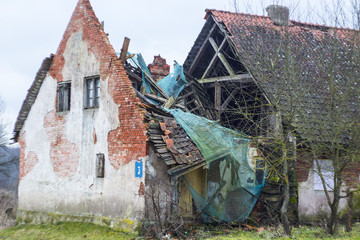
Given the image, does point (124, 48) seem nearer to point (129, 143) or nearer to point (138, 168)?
point (129, 143)

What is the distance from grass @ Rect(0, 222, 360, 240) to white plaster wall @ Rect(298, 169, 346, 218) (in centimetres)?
107

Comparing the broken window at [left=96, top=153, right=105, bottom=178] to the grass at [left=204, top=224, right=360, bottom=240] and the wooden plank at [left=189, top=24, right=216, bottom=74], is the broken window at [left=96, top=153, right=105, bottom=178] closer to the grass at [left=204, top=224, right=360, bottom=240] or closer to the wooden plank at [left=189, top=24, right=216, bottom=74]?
the grass at [left=204, top=224, right=360, bottom=240]

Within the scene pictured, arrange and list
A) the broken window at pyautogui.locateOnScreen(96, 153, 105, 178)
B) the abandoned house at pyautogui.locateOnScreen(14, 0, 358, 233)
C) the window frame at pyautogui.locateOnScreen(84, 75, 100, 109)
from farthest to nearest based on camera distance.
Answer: the window frame at pyautogui.locateOnScreen(84, 75, 100, 109)
the broken window at pyautogui.locateOnScreen(96, 153, 105, 178)
the abandoned house at pyautogui.locateOnScreen(14, 0, 358, 233)

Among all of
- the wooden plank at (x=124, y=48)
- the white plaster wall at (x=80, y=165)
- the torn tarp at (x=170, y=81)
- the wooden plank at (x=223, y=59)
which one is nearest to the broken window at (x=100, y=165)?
the white plaster wall at (x=80, y=165)

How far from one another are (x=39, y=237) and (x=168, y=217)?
13.0 feet

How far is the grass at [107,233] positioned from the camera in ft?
32.9

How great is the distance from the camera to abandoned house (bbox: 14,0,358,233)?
10828mm

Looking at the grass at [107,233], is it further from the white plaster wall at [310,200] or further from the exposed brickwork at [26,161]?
the exposed brickwork at [26,161]

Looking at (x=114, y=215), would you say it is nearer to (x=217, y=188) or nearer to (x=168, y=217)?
(x=168, y=217)

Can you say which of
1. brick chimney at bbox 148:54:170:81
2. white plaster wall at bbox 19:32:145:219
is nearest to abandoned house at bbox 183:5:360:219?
brick chimney at bbox 148:54:170:81

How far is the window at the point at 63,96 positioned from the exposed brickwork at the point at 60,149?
30cm

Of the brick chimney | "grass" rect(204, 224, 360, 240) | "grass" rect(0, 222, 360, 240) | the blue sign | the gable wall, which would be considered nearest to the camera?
"grass" rect(204, 224, 360, 240)

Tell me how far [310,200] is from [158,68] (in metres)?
7.10

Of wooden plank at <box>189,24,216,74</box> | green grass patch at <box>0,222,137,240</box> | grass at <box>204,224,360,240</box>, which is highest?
wooden plank at <box>189,24,216,74</box>
